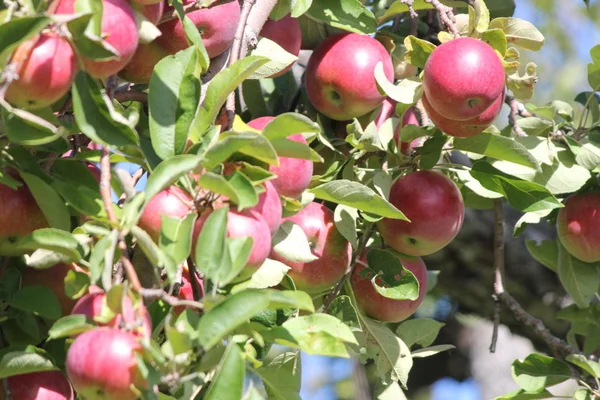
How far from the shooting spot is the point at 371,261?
3.73ft

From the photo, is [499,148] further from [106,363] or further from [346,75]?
[106,363]

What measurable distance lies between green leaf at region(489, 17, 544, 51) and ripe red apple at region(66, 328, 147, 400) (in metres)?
0.70

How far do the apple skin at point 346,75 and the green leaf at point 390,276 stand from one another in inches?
9.0

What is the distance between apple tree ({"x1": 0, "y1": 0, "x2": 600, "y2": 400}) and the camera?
68 centimetres

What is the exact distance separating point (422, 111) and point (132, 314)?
69cm

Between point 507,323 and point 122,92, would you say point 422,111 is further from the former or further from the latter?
point 507,323

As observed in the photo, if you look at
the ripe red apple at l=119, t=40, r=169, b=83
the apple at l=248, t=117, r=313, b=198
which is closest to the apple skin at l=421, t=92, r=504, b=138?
the apple at l=248, t=117, r=313, b=198

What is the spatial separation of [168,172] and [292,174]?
0.71 ft

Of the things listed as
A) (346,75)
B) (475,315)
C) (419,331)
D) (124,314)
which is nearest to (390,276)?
(419,331)

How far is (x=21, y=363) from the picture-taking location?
770 millimetres

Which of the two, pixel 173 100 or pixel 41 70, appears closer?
pixel 41 70

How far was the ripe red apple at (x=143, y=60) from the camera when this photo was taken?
3.13 feet

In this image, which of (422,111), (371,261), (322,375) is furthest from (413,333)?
A: (322,375)

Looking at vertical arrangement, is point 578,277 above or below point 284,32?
below
